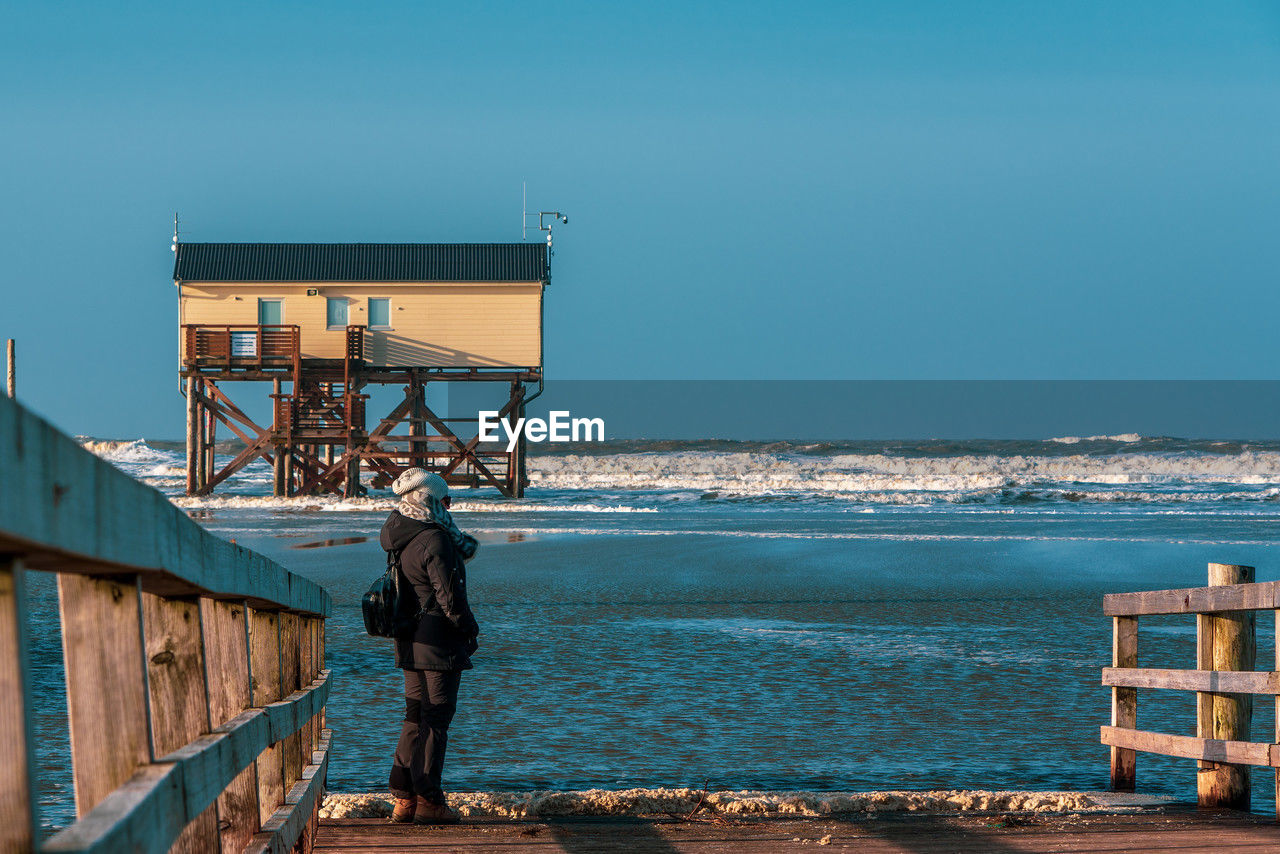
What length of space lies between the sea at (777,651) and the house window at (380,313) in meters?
7.97

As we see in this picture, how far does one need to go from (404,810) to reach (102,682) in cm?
333

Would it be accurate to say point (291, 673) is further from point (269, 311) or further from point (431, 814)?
point (269, 311)

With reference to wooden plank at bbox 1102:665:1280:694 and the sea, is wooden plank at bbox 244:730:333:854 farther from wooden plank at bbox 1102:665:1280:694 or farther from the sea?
wooden plank at bbox 1102:665:1280:694

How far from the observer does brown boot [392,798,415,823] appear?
202 inches

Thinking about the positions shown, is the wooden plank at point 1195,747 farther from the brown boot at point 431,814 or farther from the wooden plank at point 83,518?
the wooden plank at point 83,518

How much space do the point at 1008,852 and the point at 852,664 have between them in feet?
16.5

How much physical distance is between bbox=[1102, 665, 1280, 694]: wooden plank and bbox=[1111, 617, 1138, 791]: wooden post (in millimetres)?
52

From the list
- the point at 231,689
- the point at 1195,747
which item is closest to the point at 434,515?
the point at 231,689

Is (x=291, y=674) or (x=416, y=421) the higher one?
(x=416, y=421)

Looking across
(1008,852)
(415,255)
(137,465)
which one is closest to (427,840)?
(1008,852)

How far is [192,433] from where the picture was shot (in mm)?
36812

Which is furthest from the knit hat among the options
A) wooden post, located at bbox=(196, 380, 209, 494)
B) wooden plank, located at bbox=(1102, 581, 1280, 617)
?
wooden post, located at bbox=(196, 380, 209, 494)

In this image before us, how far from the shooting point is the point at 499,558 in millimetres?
18406

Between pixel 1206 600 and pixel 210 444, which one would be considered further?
pixel 210 444
